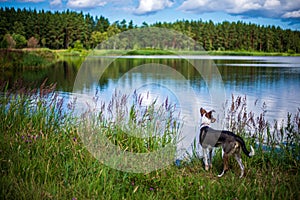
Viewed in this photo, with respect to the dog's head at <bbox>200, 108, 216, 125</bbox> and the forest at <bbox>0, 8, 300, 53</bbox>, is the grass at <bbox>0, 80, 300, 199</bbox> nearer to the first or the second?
the dog's head at <bbox>200, 108, 216, 125</bbox>

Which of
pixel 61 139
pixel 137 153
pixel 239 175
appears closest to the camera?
pixel 239 175

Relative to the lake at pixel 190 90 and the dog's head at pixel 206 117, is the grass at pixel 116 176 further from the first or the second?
the lake at pixel 190 90

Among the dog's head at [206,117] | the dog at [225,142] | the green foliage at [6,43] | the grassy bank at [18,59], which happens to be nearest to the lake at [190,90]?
the dog's head at [206,117]

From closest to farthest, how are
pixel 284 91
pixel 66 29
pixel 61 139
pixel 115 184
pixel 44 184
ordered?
pixel 44 184 < pixel 115 184 < pixel 61 139 < pixel 284 91 < pixel 66 29

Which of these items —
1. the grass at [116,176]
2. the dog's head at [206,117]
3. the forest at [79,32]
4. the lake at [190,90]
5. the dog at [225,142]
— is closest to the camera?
the grass at [116,176]

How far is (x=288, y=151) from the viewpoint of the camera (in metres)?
4.61

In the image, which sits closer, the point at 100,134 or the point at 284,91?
the point at 100,134

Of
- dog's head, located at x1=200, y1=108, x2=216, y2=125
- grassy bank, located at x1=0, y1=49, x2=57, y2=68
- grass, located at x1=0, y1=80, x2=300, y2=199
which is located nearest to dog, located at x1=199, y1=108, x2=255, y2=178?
dog's head, located at x1=200, y1=108, x2=216, y2=125

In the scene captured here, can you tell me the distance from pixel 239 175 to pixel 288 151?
1001 millimetres

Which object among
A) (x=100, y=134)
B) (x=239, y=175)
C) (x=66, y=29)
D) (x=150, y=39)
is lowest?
(x=239, y=175)

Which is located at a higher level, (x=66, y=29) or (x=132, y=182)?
(x=66, y=29)

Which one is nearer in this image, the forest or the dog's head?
the dog's head

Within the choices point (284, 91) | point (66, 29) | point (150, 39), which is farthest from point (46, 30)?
point (150, 39)

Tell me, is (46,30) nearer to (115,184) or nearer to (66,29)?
(66,29)
